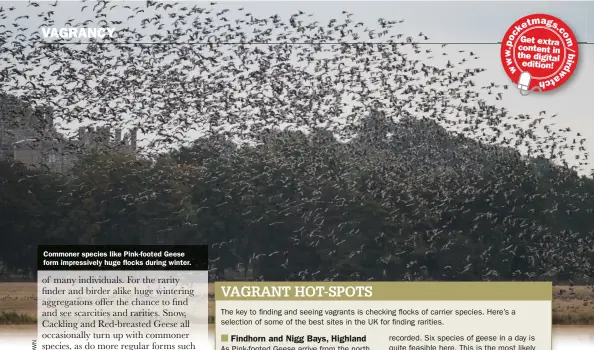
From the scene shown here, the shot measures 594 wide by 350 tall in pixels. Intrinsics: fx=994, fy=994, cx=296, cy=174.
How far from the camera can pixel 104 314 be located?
818cm

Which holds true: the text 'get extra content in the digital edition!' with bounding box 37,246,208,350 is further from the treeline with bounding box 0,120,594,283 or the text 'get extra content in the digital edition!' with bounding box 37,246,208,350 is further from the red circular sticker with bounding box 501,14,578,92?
the red circular sticker with bounding box 501,14,578,92

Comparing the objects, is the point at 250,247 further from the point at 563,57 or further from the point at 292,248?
the point at 563,57

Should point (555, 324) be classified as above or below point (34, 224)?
below

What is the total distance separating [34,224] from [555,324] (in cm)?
436

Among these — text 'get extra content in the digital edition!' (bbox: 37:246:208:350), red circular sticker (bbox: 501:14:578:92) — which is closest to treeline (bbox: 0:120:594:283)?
text 'get extra content in the digital edition!' (bbox: 37:246:208:350)

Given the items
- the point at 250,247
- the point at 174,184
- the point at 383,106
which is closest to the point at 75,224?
the point at 174,184

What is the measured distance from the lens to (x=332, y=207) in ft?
26.9

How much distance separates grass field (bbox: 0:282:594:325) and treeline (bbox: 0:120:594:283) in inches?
6.1

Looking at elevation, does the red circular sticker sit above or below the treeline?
above

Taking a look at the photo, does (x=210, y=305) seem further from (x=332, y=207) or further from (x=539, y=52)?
(x=539, y=52)

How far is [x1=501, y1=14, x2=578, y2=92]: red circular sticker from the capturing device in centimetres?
807

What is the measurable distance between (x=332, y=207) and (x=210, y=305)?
1.29 meters

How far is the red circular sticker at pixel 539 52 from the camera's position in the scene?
8.07 meters

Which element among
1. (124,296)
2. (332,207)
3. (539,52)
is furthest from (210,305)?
(539,52)
